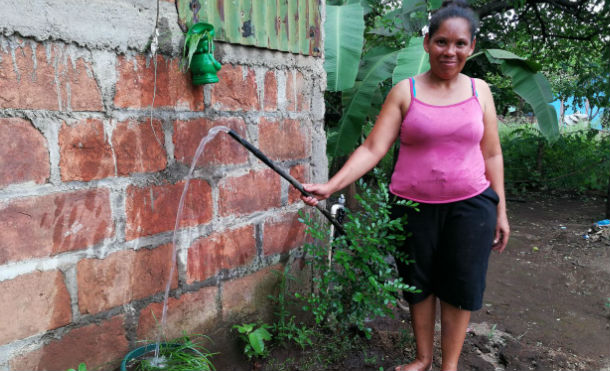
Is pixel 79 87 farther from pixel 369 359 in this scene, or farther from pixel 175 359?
pixel 369 359

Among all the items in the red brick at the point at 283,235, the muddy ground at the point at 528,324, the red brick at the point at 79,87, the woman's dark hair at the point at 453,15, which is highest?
the woman's dark hair at the point at 453,15

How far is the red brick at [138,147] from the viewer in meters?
1.58

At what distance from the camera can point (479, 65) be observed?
19.3 ft

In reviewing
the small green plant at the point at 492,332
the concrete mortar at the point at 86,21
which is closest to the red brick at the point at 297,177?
the concrete mortar at the point at 86,21

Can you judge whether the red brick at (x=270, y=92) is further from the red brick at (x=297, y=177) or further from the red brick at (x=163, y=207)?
the red brick at (x=163, y=207)

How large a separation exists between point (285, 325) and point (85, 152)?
1300 mm

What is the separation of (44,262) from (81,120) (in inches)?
18.8

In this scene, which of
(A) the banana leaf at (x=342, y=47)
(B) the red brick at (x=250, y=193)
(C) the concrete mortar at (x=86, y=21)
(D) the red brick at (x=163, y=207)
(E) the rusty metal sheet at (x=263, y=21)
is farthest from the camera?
(A) the banana leaf at (x=342, y=47)

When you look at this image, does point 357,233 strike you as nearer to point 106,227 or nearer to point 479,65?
point 106,227

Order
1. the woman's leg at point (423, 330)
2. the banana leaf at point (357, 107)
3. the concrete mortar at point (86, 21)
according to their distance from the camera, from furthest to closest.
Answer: the banana leaf at point (357, 107)
the woman's leg at point (423, 330)
the concrete mortar at point (86, 21)

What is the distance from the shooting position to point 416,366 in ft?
7.01

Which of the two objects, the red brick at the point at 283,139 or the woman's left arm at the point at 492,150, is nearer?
the woman's left arm at the point at 492,150

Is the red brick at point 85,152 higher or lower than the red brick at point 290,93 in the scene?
lower

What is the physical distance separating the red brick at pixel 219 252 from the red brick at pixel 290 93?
25.5 inches
